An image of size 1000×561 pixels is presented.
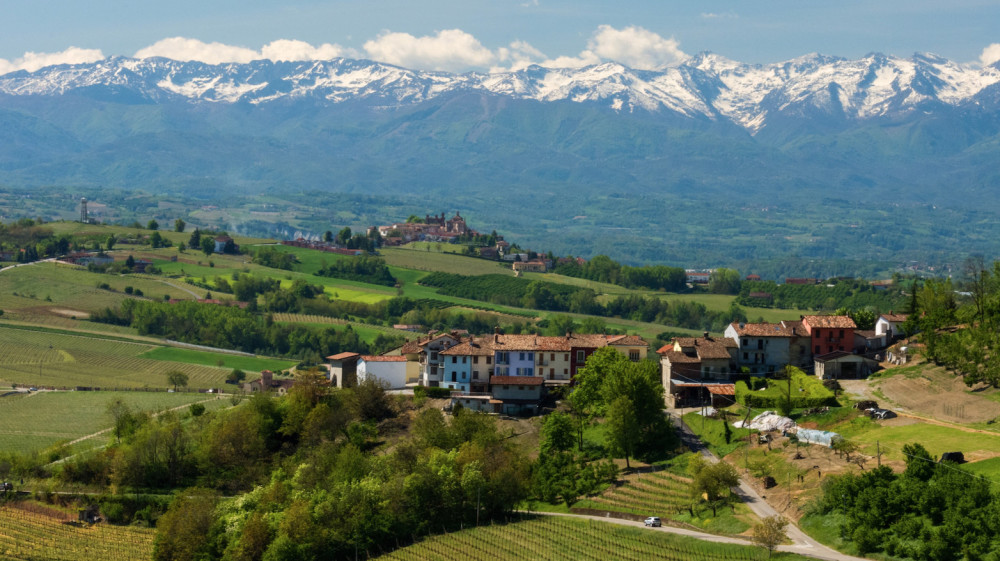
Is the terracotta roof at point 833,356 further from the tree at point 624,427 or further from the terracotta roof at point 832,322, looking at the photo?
the tree at point 624,427

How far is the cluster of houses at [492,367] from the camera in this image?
79.7 meters

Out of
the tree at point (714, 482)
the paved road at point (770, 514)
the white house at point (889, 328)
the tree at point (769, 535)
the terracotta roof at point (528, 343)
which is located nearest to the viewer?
the tree at point (769, 535)

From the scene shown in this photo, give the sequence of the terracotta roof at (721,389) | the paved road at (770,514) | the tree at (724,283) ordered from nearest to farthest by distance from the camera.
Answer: the paved road at (770,514)
the terracotta roof at (721,389)
the tree at (724,283)

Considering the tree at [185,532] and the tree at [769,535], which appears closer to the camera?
the tree at [769,535]

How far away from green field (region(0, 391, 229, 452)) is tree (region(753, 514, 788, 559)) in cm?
5581

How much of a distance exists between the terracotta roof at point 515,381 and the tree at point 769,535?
29775 millimetres

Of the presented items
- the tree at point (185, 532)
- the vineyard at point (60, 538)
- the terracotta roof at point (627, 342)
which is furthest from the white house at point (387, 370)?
the vineyard at point (60, 538)

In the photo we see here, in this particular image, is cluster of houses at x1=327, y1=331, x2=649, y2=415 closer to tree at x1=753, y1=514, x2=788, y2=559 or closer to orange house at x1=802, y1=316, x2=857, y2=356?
orange house at x1=802, y1=316, x2=857, y2=356

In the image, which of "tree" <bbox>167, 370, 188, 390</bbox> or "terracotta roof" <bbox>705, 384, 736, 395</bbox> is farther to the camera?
"tree" <bbox>167, 370, 188, 390</bbox>

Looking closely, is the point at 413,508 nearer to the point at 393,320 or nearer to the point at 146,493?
the point at 146,493

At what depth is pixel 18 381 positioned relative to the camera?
112562 millimetres

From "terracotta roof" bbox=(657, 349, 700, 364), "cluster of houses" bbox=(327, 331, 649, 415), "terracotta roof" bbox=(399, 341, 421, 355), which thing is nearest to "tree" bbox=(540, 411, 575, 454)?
"cluster of houses" bbox=(327, 331, 649, 415)

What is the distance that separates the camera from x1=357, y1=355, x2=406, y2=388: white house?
85.5 m

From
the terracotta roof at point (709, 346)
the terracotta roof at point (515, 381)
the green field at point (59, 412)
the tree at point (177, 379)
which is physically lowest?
the tree at point (177, 379)
